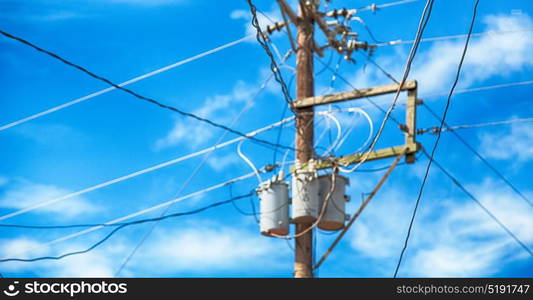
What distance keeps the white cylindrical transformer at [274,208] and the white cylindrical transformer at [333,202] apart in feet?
1.65

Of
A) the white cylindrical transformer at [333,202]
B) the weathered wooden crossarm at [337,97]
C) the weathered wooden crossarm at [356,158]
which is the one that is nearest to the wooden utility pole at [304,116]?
the weathered wooden crossarm at [337,97]

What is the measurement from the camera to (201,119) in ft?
29.5

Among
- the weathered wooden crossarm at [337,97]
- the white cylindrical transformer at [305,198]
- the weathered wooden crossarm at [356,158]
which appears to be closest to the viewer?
the white cylindrical transformer at [305,198]

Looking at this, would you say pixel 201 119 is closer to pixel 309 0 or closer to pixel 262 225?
pixel 262 225

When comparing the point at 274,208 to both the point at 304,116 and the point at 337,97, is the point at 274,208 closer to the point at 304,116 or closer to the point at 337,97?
the point at 304,116

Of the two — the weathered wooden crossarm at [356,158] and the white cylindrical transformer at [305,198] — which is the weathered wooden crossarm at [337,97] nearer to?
the weathered wooden crossarm at [356,158]

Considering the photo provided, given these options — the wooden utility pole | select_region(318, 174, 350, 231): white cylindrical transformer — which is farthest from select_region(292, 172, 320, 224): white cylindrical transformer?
the wooden utility pole

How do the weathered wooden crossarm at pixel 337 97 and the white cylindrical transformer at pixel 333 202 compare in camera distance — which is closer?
the white cylindrical transformer at pixel 333 202

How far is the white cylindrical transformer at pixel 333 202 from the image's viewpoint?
34.8 feet

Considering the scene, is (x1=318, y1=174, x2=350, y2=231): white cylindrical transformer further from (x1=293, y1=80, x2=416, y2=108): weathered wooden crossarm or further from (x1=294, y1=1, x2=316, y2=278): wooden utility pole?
(x1=293, y1=80, x2=416, y2=108): weathered wooden crossarm

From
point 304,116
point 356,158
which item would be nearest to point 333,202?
point 356,158

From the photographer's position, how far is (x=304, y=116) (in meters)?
11.3

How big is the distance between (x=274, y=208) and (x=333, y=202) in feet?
2.79

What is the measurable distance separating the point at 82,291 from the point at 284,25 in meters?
5.61
